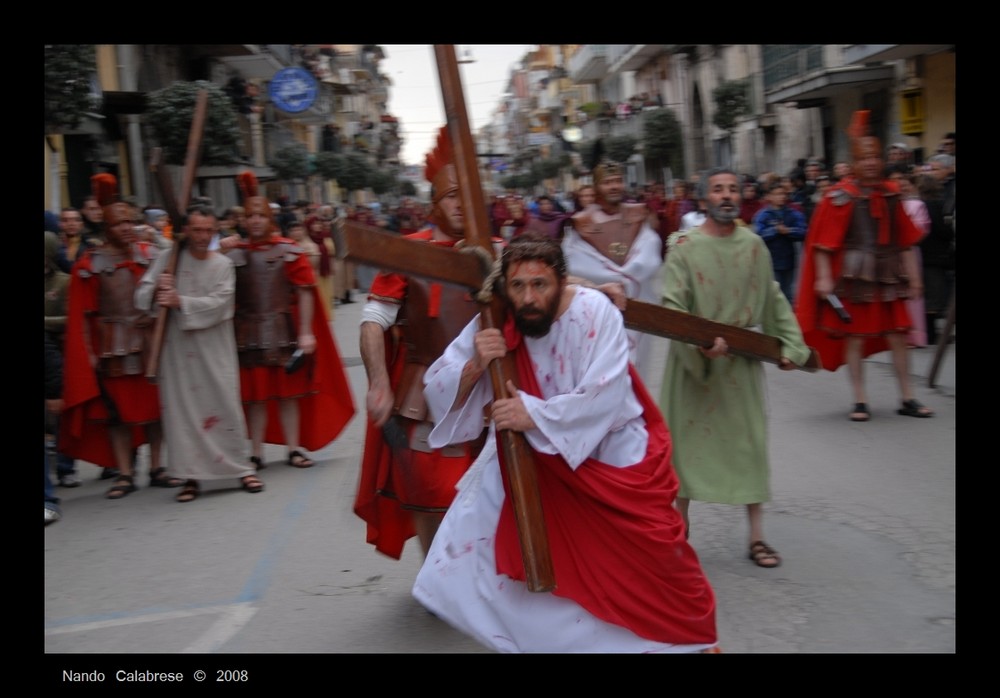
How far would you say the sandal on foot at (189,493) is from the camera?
25.0 feet

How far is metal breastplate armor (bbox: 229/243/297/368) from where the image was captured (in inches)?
318

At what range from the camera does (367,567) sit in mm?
5762

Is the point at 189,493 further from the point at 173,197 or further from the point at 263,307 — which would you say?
the point at 173,197

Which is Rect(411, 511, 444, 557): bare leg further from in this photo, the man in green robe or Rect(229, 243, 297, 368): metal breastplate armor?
Rect(229, 243, 297, 368): metal breastplate armor

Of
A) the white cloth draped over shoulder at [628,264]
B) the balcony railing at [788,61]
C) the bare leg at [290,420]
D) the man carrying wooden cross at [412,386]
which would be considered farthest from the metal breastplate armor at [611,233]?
the balcony railing at [788,61]

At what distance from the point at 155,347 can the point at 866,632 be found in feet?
15.6

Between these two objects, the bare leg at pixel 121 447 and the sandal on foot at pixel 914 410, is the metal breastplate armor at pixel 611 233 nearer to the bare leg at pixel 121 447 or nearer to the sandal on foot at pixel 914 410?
the sandal on foot at pixel 914 410

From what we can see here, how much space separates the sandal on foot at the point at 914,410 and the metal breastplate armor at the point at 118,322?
516 centimetres

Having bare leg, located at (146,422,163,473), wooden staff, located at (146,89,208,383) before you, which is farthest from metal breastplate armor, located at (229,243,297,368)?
bare leg, located at (146,422,163,473)

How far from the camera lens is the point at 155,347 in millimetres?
7594

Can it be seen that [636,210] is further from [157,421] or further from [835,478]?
[157,421]

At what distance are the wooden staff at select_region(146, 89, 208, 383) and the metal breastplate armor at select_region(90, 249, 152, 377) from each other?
0.52 ft

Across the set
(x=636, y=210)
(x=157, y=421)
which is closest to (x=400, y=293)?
(x=636, y=210)

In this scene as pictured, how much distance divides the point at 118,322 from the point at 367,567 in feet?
9.85
